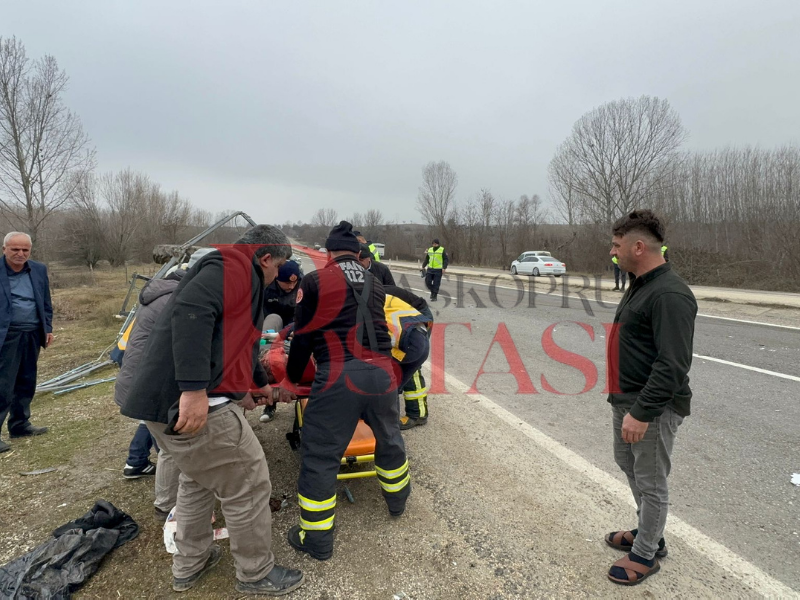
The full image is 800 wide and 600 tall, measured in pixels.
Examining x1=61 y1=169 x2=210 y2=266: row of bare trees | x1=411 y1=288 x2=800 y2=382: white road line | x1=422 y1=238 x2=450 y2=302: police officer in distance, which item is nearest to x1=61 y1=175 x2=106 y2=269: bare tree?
x1=61 y1=169 x2=210 y2=266: row of bare trees

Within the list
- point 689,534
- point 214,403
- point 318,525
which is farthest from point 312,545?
point 689,534

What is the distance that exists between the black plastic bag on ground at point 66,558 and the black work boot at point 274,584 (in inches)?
32.6

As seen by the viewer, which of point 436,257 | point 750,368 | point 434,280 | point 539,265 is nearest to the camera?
point 750,368

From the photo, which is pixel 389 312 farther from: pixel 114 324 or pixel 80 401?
pixel 114 324

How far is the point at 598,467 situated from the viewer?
3.42m

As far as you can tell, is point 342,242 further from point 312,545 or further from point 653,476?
point 653,476

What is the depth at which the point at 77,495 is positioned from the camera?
310 centimetres

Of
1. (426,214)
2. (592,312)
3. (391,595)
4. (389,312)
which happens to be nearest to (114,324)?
(389,312)

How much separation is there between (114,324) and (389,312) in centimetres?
1031

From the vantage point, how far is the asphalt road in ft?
7.96

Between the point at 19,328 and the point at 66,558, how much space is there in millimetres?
2930

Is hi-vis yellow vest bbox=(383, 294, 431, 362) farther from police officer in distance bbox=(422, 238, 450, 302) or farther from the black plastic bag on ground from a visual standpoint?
police officer in distance bbox=(422, 238, 450, 302)

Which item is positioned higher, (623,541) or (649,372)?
(649,372)

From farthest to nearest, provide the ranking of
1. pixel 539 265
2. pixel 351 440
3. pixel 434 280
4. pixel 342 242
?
pixel 539 265
pixel 434 280
pixel 351 440
pixel 342 242
